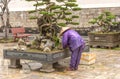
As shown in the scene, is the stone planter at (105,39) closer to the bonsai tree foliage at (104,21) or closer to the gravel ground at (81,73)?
the bonsai tree foliage at (104,21)

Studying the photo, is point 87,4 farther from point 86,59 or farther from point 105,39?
point 86,59

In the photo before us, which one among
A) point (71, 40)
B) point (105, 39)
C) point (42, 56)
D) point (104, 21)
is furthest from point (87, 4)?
point (42, 56)

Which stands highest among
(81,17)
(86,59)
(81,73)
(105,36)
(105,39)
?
(81,17)

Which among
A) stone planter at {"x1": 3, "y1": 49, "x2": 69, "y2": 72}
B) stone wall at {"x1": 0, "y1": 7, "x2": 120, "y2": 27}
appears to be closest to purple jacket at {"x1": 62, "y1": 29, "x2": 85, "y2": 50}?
stone planter at {"x1": 3, "y1": 49, "x2": 69, "y2": 72}

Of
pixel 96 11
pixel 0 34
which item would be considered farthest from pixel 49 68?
pixel 0 34

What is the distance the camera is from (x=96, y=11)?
1529 cm

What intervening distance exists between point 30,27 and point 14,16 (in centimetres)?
153

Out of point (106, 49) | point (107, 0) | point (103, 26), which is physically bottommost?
point (106, 49)

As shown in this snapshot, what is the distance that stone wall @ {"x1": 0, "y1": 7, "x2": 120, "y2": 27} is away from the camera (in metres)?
15.2

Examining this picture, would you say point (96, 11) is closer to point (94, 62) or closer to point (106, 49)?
point (106, 49)

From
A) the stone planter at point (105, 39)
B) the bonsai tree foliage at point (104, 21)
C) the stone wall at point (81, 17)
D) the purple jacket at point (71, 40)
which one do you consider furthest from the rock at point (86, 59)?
the stone wall at point (81, 17)

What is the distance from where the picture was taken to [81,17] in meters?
15.8

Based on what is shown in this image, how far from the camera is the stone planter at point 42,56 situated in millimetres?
7199

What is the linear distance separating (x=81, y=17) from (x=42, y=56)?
28.9 feet
